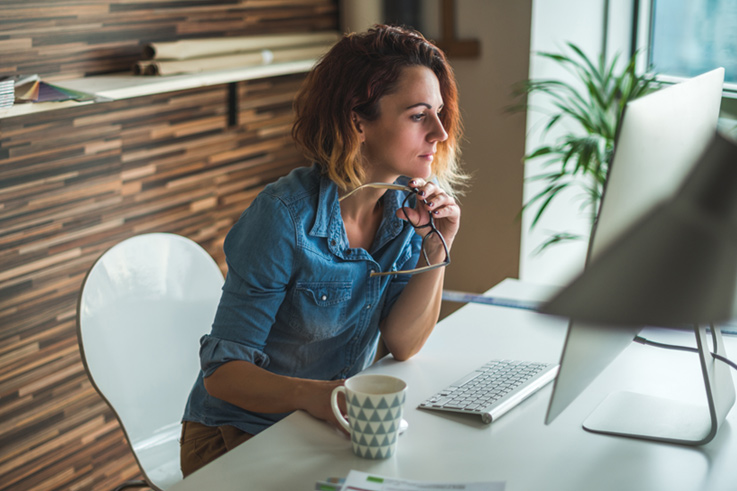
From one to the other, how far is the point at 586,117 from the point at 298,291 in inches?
53.9

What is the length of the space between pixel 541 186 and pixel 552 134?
0.18 meters

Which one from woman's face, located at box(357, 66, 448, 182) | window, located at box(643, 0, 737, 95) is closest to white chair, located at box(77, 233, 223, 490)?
woman's face, located at box(357, 66, 448, 182)

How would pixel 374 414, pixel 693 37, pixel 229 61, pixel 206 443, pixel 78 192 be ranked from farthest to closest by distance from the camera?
1. pixel 693 37
2. pixel 229 61
3. pixel 78 192
4. pixel 206 443
5. pixel 374 414

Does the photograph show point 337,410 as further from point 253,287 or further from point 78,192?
point 78,192

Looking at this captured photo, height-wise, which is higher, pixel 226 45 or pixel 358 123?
pixel 226 45

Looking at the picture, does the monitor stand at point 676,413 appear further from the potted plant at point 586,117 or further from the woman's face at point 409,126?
the potted plant at point 586,117

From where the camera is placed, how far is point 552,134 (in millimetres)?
2684

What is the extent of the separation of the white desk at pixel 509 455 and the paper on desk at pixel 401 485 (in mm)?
29

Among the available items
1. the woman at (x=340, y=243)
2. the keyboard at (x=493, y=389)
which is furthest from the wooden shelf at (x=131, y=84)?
the keyboard at (x=493, y=389)

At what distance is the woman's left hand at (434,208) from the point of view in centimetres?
148

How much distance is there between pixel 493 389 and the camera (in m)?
1.26

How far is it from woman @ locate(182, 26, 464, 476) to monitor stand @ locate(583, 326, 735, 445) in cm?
39

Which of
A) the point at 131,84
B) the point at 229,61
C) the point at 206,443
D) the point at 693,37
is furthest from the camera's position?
the point at 693,37

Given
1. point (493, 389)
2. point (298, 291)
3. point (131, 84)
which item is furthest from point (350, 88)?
point (131, 84)
